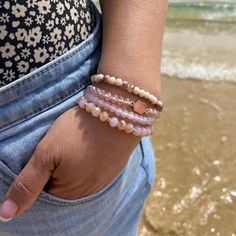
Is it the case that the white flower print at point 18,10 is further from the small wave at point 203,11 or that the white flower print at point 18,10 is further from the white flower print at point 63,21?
the small wave at point 203,11

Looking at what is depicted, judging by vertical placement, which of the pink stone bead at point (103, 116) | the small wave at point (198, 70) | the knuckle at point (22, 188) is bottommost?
the small wave at point (198, 70)

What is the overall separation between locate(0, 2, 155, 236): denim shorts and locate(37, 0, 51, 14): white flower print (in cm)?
7

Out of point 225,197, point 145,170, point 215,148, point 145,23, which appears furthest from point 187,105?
point 145,23

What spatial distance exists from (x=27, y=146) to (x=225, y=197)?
1.29 m

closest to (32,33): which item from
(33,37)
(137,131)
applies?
(33,37)

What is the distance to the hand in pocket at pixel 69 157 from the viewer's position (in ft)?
2.76

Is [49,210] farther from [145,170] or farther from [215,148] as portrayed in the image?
[215,148]

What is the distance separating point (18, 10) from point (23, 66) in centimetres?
8

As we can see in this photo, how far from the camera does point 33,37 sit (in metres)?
0.85

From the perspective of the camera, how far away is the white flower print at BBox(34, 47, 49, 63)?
0.85 meters

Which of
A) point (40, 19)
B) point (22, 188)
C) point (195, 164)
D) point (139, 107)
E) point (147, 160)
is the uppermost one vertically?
point (40, 19)

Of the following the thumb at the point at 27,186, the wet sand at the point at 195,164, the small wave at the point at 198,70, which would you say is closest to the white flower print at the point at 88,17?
the thumb at the point at 27,186

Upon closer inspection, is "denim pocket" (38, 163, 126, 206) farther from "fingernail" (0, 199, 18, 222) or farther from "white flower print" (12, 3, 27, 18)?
"white flower print" (12, 3, 27, 18)

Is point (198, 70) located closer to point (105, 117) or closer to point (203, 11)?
point (203, 11)
